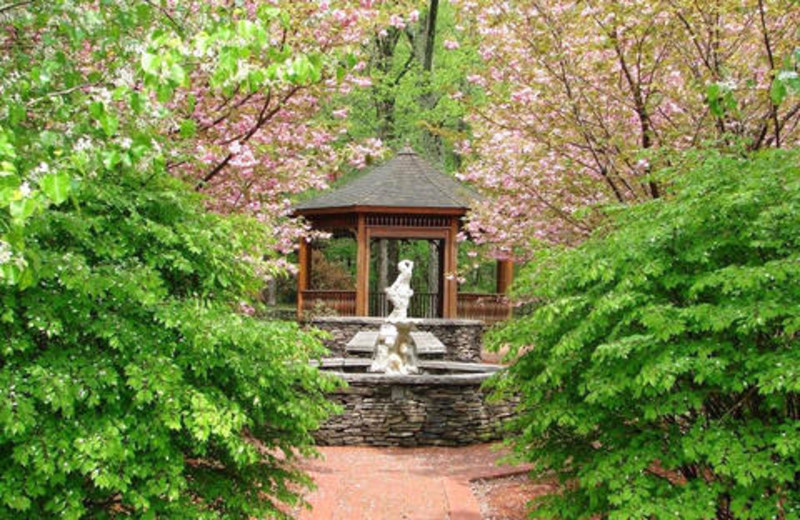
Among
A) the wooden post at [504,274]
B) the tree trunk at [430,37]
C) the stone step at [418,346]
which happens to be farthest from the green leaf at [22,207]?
the tree trunk at [430,37]

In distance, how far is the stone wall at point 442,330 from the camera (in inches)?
649

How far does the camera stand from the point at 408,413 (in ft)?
29.5

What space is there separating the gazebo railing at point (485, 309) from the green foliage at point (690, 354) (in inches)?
573

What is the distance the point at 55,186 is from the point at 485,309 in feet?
57.8

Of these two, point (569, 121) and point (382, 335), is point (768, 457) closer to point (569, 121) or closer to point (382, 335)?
point (569, 121)

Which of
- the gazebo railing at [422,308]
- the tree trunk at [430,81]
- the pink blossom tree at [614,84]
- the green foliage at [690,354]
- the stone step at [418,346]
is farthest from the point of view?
the tree trunk at [430,81]

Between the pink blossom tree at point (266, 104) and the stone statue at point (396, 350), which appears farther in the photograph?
the stone statue at point (396, 350)

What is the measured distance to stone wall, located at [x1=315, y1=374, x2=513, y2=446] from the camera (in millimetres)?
8969

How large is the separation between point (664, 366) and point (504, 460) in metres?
1.80

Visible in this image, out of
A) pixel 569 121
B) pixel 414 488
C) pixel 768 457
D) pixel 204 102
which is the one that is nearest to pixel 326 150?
pixel 204 102

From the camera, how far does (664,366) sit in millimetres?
3254

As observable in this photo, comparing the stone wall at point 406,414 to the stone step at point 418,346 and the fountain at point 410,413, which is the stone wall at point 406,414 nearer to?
the fountain at point 410,413

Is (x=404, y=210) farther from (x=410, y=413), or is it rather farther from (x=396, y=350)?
(x=410, y=413)

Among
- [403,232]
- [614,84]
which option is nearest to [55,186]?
[614,84]
